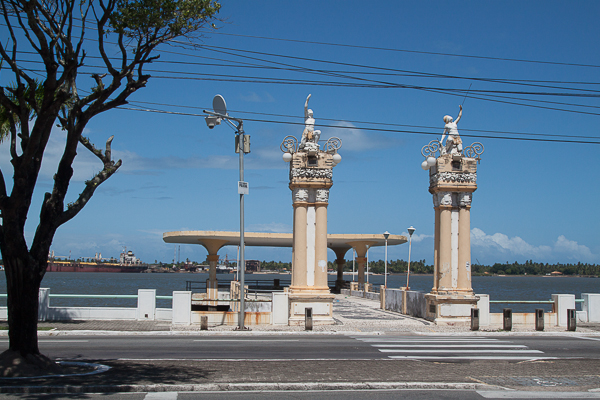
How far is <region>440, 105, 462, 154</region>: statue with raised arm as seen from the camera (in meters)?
22.0

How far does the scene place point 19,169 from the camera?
10.1 meters

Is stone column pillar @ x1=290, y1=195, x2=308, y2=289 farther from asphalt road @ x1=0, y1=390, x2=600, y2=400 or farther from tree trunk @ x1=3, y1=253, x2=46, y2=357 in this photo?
tree trunk @ x1=3, y1=253, x2=46, y2=357

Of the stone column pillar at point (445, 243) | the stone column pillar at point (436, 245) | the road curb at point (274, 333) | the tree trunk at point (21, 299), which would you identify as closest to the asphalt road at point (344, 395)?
the tree trunk at point (21, 299)

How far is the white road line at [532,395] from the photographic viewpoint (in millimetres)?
9125

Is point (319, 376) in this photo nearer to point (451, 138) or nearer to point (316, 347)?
point (316, 347)

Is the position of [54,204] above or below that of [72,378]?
above

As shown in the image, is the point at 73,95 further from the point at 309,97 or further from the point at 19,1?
the point at 309,97

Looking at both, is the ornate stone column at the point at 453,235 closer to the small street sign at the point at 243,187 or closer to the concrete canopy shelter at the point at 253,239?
the small street sign at the point at 243,187

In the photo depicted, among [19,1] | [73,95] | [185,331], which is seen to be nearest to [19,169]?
[73,95]

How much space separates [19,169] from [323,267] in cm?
1307

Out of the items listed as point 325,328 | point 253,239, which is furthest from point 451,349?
point 253,239

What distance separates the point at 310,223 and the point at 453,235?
5.66m

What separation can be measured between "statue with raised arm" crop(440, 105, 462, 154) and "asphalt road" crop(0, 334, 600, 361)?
7567mm

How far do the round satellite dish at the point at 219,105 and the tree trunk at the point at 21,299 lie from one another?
458 inches
